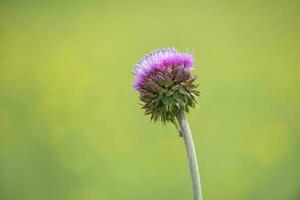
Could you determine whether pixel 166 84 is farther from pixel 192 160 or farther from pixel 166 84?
pixel 192 160

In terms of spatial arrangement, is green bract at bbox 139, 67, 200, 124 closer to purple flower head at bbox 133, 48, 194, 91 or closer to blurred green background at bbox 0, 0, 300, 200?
purple flower head at bbox 133, 48, 194, 91

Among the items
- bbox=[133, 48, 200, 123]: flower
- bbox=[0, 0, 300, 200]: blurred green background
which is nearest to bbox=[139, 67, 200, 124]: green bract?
bbox=[133, 48, 200, 123]: flower

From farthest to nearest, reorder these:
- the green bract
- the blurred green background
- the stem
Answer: the blurred green background < the green bract < the stem

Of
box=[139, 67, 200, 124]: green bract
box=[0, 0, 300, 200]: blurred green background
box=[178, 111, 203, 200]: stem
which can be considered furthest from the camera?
box=[0, 0, 300, 200]: blurred green background

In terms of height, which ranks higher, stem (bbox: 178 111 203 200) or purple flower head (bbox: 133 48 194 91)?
purple flower head (bbox: 133 48 194 91)

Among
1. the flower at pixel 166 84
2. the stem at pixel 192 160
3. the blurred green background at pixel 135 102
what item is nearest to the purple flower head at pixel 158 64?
the flower at pixel 166 84

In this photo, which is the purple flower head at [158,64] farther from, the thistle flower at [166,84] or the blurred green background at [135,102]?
the blurred green background at [135,102]

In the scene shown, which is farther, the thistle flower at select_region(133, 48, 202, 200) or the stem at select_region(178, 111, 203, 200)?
the thistle flower at select_region(133, 48, 202, 200)
